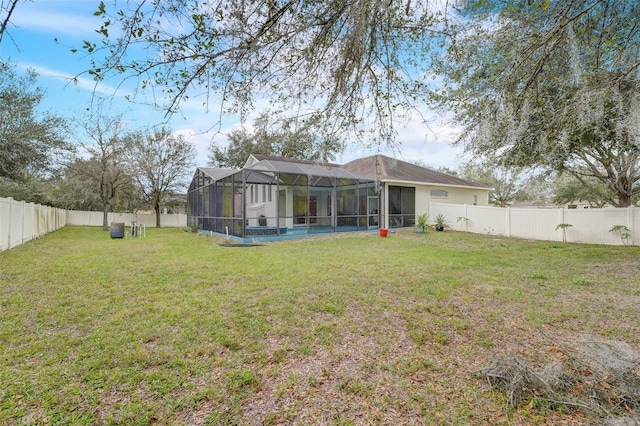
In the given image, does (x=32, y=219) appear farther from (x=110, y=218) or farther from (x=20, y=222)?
(x=110, y=218)

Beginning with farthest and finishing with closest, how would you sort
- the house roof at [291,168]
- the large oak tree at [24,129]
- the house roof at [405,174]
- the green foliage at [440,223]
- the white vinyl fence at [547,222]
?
the house roof at [405,174] < the green foliage at [440,223] < the house roof at [291,168] < the large oak tree at [24,129] < the white vinyl fence at [547,222]

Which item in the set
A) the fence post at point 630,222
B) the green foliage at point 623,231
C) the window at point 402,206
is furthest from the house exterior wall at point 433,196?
the fence post at point 630,222

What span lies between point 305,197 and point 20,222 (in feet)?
34.0

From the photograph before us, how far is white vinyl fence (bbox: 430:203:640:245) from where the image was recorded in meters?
9.46

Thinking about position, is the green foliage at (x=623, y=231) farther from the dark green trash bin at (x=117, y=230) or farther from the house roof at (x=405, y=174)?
the dark green trash bin at (x=117, y=230)

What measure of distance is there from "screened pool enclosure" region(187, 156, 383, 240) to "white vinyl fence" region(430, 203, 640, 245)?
398 centimetres

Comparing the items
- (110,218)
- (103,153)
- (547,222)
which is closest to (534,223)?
(547,222)

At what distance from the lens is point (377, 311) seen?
152 inches

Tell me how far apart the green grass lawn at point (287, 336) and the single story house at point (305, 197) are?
621 centimetres

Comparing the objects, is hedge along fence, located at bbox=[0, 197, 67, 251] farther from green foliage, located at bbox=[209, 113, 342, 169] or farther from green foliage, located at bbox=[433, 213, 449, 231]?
green foliage, located at bbox=[433, 213, 449, 231]

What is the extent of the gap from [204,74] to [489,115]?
3121 millimetres

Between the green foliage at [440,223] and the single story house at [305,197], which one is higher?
the single story house at [305,197]

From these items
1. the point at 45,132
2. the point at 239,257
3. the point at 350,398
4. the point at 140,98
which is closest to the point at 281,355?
the point at 350,398

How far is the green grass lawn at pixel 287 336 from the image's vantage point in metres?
2.08
